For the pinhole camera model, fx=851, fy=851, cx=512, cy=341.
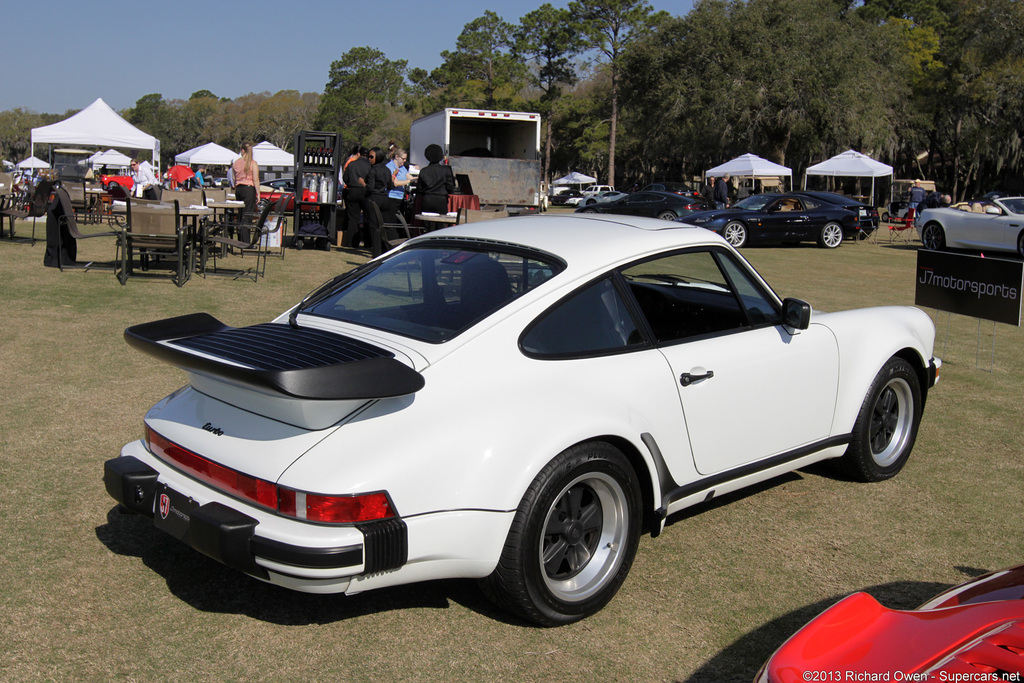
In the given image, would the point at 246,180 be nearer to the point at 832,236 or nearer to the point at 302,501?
the point at 302,501

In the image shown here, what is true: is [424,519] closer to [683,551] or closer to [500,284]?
[500,284]

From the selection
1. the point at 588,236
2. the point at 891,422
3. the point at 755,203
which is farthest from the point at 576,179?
the point at 588,236

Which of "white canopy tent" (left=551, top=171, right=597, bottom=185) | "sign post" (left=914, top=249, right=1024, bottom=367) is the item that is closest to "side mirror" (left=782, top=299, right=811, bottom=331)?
"sign post" (left=914, top=249, right=1024, bottom=367)

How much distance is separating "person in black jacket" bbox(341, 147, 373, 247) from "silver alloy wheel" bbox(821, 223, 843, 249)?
1266 centimetres

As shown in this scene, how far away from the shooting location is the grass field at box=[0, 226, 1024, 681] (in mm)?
3006

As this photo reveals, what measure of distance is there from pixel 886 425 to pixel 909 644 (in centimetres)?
295

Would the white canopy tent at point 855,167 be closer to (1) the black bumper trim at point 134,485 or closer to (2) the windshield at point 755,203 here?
(2) the windshield at point 755,203

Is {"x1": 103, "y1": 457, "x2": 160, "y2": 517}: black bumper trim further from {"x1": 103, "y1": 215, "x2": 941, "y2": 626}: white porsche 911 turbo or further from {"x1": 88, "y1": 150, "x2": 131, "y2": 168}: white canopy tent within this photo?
{"x1": 88, "y1": 150, "x2": 131, "y2": 168}: white canopy tent

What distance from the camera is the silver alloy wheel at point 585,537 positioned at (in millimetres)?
3256

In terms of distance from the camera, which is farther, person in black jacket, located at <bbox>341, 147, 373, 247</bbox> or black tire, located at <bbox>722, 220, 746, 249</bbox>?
black tire, located at <bbox>722, 220, 746, 249</bbox>

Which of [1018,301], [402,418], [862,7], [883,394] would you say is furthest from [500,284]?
[862,7]

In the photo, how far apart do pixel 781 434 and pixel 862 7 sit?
70260mm

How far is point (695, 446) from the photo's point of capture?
368 centimetres

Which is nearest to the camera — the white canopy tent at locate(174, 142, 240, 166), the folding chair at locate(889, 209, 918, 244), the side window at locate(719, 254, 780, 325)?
the side window at locate(719, 254, 780, 325)
